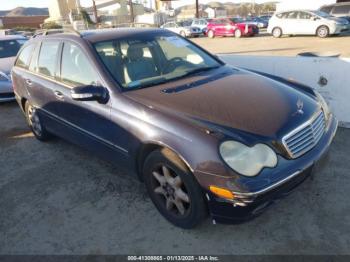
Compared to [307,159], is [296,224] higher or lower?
lower

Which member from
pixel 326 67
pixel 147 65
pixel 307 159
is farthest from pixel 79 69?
pixel 326 67

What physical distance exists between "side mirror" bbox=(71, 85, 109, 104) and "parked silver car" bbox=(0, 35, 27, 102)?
4996 millimetres

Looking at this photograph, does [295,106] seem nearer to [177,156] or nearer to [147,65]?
[177,156]

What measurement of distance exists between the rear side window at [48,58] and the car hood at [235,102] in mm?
1540

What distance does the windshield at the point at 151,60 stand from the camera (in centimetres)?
327

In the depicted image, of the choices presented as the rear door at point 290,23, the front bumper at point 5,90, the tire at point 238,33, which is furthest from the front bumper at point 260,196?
the tire at point 238,33

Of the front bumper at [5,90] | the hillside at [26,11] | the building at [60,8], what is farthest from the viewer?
the hillside at [26,11]

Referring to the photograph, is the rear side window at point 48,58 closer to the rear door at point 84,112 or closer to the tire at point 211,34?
the rear door at point 84,112

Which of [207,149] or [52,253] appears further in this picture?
[52,253]

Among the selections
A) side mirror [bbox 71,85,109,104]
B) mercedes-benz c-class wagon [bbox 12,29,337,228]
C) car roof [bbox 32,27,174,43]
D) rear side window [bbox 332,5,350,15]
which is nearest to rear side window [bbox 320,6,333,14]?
rear side window [bbox 332,5,350,15]

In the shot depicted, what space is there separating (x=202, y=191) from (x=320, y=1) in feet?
92.9

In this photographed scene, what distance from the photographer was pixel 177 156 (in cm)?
255

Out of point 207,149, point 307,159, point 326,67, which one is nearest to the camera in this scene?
point 207,149

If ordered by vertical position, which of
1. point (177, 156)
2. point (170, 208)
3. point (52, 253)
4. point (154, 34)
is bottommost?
point (52, 253)
